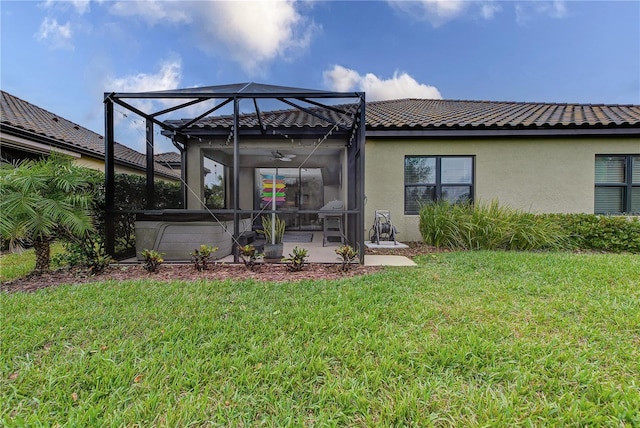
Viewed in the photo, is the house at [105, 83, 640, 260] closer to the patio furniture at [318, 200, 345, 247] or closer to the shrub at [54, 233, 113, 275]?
the patio furniture at [318, 200, 345, 247]

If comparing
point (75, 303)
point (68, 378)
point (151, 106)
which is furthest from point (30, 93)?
point (68, 378)

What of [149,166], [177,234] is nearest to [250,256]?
[177,234]

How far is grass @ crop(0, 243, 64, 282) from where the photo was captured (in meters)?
4.48

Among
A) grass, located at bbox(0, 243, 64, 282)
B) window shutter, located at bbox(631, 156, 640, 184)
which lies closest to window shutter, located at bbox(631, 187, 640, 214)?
window shutter, located at bbox(631, 156, 640, 184)

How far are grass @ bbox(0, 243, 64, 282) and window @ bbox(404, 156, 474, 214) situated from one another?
335 inches

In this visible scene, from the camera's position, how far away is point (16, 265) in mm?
5129

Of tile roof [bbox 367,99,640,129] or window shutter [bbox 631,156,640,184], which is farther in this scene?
window shutter [bbox 631,156,640,184]

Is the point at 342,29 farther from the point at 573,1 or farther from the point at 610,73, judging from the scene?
the point at 610,73

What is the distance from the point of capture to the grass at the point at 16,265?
4.48 metres

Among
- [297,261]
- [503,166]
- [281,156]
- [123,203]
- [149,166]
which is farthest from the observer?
[281,156]

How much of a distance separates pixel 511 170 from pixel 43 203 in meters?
10.6

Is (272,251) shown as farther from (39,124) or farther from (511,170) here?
(39,124)

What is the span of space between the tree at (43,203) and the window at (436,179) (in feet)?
24.7

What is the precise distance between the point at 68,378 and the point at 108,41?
35.1 ft
